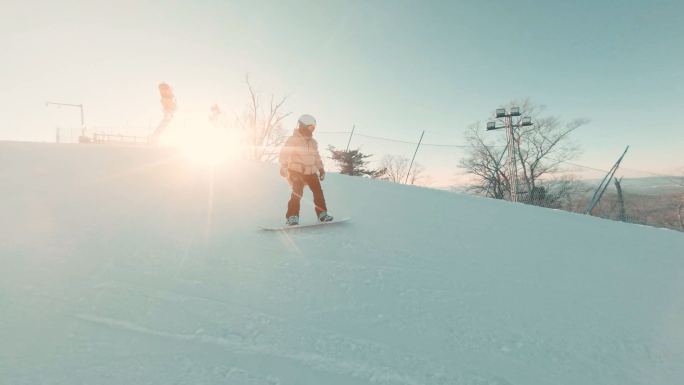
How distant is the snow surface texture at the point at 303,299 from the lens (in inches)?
58.2

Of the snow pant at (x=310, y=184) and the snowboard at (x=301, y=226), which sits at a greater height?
the snow pant at (x=310, y=184)

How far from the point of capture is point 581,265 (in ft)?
12.0

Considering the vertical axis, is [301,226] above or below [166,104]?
below

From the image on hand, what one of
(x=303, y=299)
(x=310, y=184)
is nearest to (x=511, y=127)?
(x=310, y=184)

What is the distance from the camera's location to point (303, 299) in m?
2.13

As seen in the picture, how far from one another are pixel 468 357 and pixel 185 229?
332cm

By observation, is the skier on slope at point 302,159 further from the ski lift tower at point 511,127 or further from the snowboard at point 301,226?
the ski lift tower at point 511,127

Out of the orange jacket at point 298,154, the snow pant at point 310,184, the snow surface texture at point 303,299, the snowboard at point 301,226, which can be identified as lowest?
the snow surface texture at point 303,299

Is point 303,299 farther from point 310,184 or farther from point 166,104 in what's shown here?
point 166,104

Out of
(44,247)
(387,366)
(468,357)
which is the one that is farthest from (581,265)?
(44,247)

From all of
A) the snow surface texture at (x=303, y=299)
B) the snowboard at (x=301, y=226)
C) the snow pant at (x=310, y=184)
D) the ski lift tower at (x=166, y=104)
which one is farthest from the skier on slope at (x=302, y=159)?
the ski lift tower at (x=166, y=104)

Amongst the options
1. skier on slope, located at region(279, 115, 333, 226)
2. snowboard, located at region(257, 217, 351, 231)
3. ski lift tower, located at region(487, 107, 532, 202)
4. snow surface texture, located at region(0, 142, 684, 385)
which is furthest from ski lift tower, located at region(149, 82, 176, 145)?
ski lift tower, located at region(487, 107, 532, 202)

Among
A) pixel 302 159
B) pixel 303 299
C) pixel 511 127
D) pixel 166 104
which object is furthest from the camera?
pixel 511 127

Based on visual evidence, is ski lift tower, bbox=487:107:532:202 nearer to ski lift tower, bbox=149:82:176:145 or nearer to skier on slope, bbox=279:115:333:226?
skier on slope, bbox=279:115:333:226
